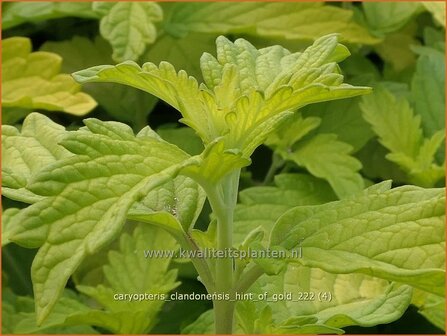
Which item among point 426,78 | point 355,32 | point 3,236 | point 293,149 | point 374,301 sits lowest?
point 374,301

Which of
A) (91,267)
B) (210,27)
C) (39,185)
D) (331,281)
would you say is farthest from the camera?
(210,27)

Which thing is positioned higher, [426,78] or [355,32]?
[355,32]

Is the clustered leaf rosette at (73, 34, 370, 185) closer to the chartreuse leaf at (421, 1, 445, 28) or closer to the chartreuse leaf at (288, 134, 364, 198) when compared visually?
the chartreuse leaf at (288, 134, 364, 198)

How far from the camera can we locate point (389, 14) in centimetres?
129

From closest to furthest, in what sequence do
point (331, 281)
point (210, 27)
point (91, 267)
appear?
1. point (331, 281)
2. point (91, 267)
3. point (210, 27)

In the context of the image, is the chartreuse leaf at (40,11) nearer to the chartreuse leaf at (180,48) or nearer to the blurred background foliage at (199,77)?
the blurred background foliage at (199,77)

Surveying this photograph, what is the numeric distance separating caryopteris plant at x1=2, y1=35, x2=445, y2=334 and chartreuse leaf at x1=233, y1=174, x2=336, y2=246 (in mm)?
260

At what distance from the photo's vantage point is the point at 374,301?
714 mm

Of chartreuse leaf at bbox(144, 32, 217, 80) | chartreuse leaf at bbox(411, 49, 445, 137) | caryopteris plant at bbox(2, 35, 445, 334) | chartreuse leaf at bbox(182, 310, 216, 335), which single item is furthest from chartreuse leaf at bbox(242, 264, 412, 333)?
chartreuse leaf at bbox(144, 32, 217, 80)

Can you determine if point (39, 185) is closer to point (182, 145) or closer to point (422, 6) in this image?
point (182, 145)

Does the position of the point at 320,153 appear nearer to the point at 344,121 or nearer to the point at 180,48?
the point at 344,121

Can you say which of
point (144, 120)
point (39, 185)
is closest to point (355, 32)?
point (144, 120)

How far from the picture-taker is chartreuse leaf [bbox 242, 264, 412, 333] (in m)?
0.66

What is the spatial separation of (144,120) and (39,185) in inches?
29.5
